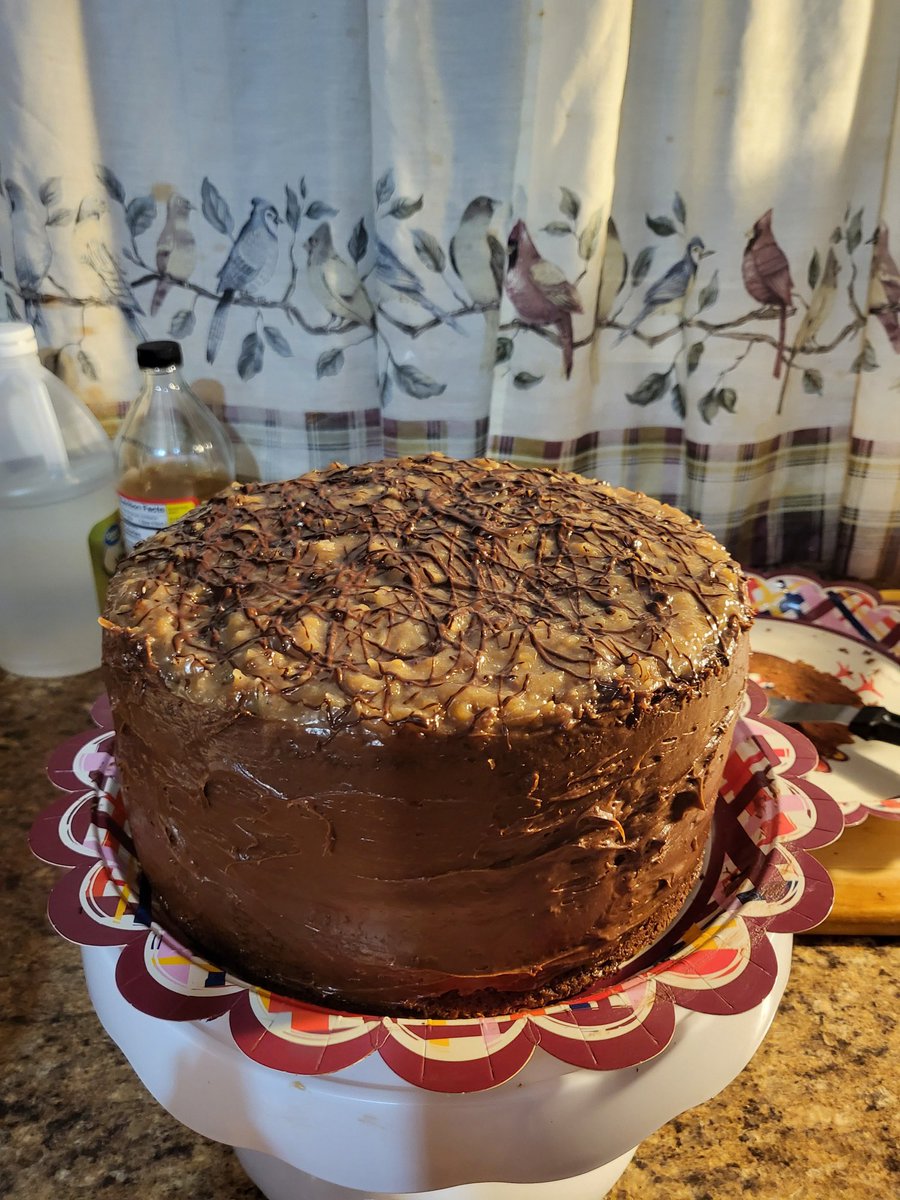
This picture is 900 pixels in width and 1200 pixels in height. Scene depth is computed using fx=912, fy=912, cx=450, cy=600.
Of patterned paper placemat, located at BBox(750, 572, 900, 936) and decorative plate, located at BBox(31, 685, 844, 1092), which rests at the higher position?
decorative plate, located at BBox(31, 685, 844, 1092)

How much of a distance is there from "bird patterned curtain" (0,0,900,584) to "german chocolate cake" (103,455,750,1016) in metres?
0.53

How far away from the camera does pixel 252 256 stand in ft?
3.80

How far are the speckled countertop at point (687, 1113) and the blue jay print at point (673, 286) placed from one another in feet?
2.56

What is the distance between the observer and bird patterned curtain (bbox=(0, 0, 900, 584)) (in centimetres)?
103

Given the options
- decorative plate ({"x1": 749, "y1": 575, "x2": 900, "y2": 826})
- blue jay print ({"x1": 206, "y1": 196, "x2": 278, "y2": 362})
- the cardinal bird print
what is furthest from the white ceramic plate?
blue jay print ({"x1": 206, "y1": 196, "x2": 278, "y2": 362})

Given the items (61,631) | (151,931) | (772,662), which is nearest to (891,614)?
(772,662)

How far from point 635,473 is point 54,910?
96cm

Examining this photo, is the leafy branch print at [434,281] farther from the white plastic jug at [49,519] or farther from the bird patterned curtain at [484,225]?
the white plastic jug at [49,519]

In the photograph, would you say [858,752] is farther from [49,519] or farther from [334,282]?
[49,519]

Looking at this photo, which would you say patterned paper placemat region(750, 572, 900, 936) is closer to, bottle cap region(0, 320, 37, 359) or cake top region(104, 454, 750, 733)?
cake top region(104, 454, 750, 733)

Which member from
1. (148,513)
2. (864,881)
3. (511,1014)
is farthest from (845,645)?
(148,513)

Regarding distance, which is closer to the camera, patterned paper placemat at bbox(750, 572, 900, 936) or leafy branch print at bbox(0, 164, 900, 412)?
patterned paper placemat at bbox(750, 572, 900, 936)

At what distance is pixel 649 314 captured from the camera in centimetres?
120

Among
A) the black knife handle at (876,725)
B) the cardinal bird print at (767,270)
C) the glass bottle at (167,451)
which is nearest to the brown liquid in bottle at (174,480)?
the glass bottle at (167,451)
